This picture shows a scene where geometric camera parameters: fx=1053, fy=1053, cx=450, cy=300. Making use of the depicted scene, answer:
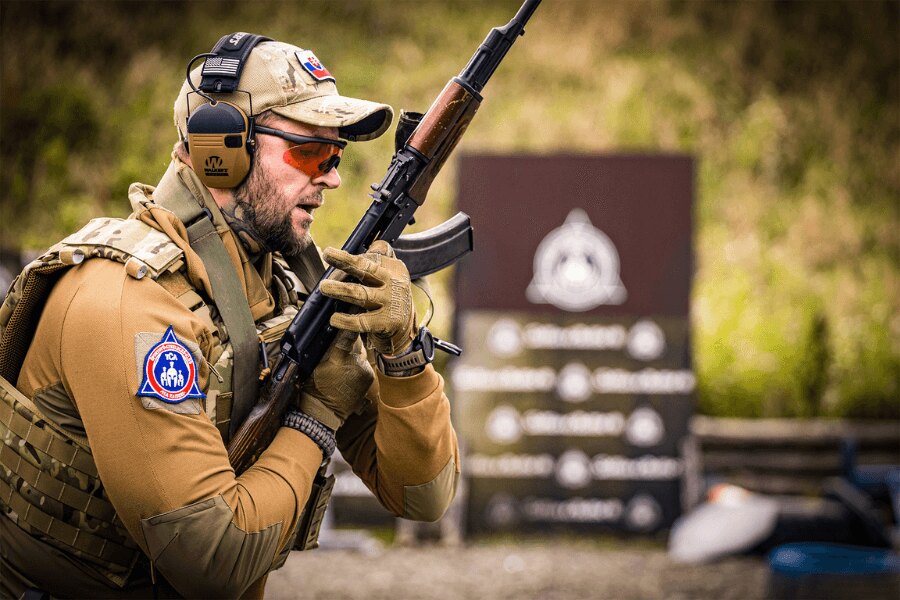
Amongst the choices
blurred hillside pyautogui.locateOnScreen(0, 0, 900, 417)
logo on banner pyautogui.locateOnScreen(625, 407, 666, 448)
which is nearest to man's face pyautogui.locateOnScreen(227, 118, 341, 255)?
logo on banner pyautogui.locateOnScreen(625, 407, 666, 448)

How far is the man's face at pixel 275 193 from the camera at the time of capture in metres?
2.26

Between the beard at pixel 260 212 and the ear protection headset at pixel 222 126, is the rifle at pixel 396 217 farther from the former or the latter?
the ear protection headset at pixel 222 126

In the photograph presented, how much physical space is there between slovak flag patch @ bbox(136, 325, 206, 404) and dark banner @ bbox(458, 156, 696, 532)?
15.3ft

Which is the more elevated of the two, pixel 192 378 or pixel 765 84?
pixel 765 84

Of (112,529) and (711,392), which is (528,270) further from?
(112,529)

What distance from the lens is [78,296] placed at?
6.40ft

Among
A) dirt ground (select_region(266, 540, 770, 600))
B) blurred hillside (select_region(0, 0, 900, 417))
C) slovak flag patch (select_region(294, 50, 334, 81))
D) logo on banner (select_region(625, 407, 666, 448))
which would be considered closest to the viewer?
slovak flag patch (select_region(294, 50, 334, 81))

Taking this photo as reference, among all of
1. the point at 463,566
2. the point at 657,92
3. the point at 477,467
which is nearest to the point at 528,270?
the point at 477,467

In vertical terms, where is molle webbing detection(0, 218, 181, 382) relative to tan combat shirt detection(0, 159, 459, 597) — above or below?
above

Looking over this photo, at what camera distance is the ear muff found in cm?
217

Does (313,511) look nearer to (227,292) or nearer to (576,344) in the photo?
(227,292)

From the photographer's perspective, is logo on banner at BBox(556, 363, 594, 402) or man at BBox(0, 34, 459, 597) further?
logo on banner at BBox(556, 363, 594, 402)

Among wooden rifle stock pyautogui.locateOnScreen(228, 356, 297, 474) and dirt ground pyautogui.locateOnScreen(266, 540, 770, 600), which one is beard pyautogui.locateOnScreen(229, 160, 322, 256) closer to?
wooden rifle stock pyautogui.locateOnScreen(228, 356, 297, 474)

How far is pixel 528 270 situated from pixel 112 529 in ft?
15.6
